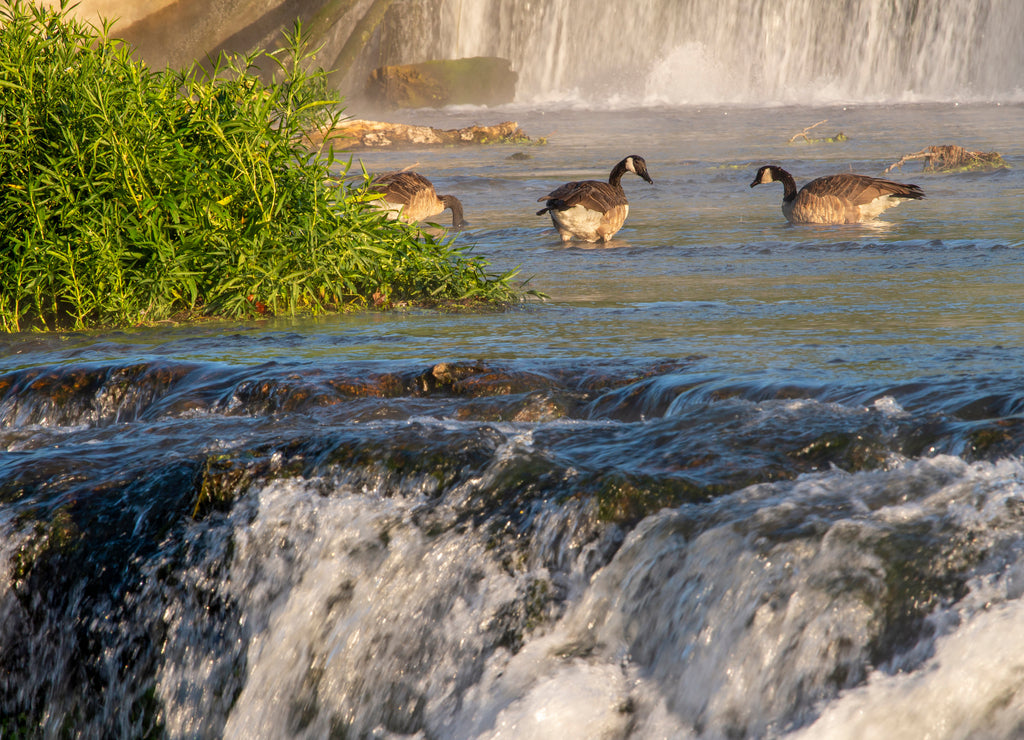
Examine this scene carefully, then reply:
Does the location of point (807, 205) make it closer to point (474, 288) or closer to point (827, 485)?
point (474, 288)

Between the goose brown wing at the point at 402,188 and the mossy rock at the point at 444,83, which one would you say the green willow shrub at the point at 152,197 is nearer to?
the goose brown wing at the point at 402,188

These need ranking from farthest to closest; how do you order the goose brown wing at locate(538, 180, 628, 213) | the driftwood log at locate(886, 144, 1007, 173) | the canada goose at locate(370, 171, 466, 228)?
the driftwood log at locate(886, 144, 1007, 173)
the canada goose at locate(370, 171, 466, 228)
the goose brown wing at locate(538, 180, 628, 213)

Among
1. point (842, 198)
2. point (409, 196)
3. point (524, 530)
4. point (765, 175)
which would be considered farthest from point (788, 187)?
point (524, 530)

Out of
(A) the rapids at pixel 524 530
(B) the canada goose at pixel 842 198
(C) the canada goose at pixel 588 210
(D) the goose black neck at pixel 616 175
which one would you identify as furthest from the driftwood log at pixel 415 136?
(A) the rapids at pixel 524 530

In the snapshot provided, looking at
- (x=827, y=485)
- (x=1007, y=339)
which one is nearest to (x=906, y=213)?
(x=1007, y=339)

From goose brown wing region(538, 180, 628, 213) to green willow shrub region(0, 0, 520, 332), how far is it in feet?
11.1

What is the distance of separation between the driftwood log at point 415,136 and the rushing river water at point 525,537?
57.6ft

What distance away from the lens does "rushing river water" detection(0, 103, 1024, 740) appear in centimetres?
286

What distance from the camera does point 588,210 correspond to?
1058 centimetres

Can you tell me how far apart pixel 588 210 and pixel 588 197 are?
0.13 m

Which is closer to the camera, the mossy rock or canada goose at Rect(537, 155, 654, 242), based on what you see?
canada goose at Rect(537, 155, 654, 242)

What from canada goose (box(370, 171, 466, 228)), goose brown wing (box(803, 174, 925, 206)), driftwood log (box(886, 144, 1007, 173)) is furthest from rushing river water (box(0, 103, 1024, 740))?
driftwood log (box(886, 144, 1007, 173))

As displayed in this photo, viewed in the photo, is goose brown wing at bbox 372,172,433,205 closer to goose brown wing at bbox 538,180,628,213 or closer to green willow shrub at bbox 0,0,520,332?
goose brown wing at bbox 538,180,628,213

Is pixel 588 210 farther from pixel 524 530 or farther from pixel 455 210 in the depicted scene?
pixel 524 530
